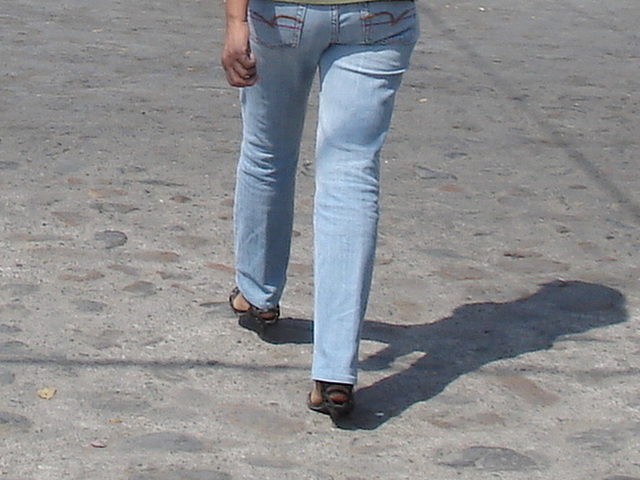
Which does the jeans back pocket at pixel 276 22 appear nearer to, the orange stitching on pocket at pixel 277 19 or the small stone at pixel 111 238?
the orange stitching on pocket at pixel 277 19

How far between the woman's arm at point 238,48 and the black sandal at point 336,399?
2.54ft

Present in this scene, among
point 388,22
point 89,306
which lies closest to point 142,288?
point 89,306

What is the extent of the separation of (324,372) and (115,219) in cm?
199

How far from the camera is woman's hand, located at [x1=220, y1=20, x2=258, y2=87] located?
3330mm

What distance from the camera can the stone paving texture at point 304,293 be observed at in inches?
134

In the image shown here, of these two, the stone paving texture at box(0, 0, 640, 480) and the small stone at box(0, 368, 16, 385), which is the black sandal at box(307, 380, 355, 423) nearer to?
the stone paving texture at box(0, 0, 640, 480)

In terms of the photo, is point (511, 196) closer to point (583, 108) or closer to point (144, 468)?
point (583, 108)

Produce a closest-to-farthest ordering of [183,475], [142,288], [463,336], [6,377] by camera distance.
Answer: [183,475], [6,377], [463,336], [142,288]

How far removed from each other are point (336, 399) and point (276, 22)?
0.93 m

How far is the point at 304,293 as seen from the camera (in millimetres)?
4512

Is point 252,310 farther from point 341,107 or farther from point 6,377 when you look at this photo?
point 341,107

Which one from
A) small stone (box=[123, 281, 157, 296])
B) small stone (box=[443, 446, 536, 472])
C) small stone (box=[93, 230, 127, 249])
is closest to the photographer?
small stone (box=[443, 446, 536, 472])

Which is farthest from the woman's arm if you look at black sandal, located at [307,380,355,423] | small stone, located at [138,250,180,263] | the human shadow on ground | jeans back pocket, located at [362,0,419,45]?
small stone, located at [138,250,180,263]

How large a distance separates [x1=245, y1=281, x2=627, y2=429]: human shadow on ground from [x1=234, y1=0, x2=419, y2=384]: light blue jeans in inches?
11.8
